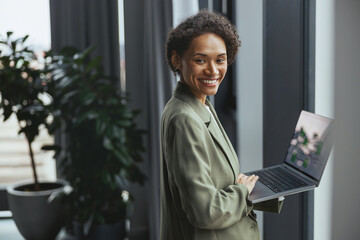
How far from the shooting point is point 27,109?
8.13ft

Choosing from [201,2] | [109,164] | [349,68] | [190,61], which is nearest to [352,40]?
[349,68]

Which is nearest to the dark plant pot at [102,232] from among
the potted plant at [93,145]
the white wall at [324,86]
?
the potted plant at [93,145]

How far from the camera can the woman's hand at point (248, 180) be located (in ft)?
2.76

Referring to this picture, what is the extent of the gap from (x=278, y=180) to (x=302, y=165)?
0.06 metres

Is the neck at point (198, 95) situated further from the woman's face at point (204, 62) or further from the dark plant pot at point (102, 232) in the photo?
the dark plant pot at point (102, 232)

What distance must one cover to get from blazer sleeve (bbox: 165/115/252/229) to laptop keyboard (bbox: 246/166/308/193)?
0.08m

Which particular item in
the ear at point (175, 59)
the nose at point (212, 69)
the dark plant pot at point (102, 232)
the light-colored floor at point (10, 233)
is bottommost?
the light-colored floor at point (10, 233)

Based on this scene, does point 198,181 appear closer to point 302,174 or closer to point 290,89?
point 302,174

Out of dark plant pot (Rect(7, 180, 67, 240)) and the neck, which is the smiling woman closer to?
the neck

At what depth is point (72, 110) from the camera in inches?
98.9

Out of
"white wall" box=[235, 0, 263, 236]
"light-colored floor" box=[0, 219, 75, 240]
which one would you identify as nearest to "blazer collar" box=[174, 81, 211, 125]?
"white wall" box=[235, 0, 263, 236]

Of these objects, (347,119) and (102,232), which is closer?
(347,119)

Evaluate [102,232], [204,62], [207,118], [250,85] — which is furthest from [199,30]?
[102,232]

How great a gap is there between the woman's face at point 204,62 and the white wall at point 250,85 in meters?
0.49
